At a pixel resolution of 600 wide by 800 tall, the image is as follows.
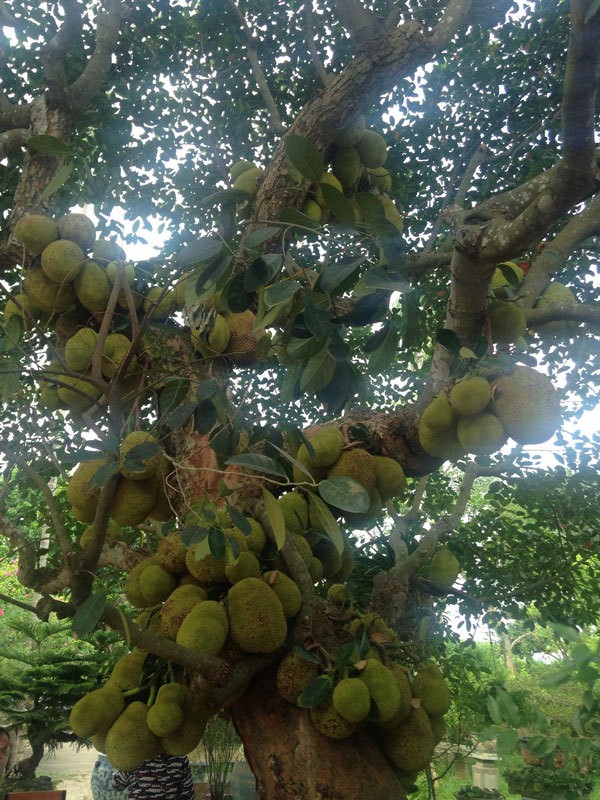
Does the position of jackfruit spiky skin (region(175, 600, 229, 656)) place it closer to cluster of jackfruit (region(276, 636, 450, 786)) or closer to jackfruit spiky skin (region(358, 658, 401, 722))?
cluster of jackfruit (region(276, 636, 450, 786))

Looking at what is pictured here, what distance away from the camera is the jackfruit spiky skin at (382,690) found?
4.72 ft

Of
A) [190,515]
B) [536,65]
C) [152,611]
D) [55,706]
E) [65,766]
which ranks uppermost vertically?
[536,65]

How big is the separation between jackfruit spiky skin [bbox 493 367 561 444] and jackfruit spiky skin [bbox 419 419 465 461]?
0.65 feet

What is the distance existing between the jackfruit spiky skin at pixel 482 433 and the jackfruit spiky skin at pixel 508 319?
31 cm

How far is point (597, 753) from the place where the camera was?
0.86 meters

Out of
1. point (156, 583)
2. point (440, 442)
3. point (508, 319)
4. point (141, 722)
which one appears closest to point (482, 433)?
point (440, 442)

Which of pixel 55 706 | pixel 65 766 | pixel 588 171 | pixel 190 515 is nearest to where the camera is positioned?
pixel 588 171

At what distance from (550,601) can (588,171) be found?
2765 mm

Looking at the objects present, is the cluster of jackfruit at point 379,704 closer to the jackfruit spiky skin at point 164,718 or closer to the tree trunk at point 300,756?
the tree trunk at point 300,756

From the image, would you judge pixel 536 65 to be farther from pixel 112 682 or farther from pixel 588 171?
pixel 112 682

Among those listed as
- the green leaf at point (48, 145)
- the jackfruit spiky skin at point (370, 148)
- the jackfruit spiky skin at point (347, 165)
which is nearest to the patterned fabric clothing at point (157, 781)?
the green leaf at point (48, 145)

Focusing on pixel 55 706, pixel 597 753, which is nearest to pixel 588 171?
pixel 597 753

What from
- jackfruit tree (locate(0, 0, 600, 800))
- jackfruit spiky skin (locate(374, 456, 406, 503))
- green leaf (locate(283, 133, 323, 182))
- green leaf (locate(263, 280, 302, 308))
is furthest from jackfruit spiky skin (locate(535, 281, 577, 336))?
green leaf (locate(263, 280, 302, 308))

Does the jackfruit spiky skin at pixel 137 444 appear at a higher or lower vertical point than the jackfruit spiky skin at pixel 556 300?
lower
